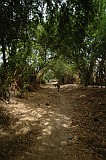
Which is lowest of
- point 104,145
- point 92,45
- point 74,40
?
point 104,145

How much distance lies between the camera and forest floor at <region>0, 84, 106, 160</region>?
18.7 ft

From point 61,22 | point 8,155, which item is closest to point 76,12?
point 61,22

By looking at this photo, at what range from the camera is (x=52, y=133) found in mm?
7176

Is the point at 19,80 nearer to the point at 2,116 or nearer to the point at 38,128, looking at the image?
the point at 2,116

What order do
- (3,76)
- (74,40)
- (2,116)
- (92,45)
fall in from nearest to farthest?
(74,40), (2,116), (3,76), (92,45)

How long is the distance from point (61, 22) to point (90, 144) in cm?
367

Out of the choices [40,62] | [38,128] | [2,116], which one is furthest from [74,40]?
[40,62]

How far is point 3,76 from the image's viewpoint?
9.14 metres

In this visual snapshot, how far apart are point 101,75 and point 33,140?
1622cm

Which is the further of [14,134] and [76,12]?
[14,134]

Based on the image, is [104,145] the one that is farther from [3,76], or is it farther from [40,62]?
[40,62]

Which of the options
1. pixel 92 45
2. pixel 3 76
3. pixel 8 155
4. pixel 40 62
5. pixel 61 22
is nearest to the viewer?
pixel 8 155

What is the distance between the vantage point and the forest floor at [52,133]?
5.71 metres

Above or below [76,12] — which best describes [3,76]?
below
